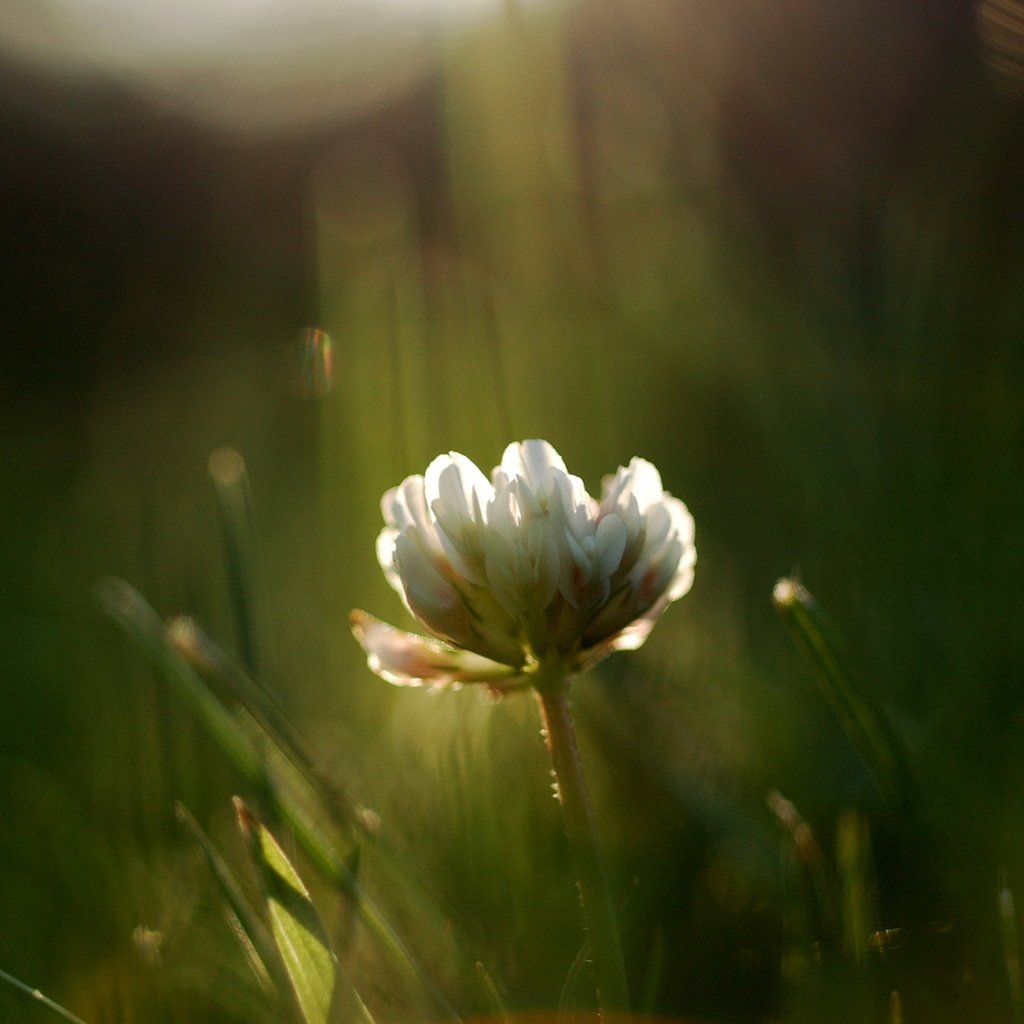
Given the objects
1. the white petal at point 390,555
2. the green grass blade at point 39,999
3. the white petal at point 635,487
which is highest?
the white petal at point 635,487

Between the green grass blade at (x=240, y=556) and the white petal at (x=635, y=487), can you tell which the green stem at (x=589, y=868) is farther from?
the green grass blade at (x=240, y=556)

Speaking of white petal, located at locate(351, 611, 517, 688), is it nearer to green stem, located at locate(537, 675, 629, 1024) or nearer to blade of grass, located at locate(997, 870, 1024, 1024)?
green stem, located at locate(537, 675, 629, 1024)

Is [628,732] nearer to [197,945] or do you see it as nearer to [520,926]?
[520,926]

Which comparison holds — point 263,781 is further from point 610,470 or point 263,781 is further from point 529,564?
point 610,470

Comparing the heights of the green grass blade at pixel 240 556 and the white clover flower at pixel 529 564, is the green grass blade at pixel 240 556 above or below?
above

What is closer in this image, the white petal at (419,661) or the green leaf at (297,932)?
the green leaf at (297,932)

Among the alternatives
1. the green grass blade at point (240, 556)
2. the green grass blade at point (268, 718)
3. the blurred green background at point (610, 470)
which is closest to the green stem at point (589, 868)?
the blurred green background at point (610, 470)

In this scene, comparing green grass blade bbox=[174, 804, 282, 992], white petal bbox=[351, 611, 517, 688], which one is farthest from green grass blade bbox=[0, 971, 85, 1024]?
white petal bbox=[351, 611, 517, 688]
